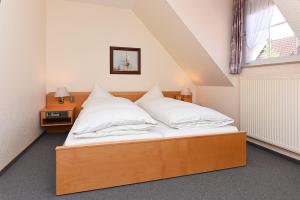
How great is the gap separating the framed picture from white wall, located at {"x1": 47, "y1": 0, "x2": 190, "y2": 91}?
0.09 meters

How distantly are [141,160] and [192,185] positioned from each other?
1.60ft

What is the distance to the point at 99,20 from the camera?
3.53 meters

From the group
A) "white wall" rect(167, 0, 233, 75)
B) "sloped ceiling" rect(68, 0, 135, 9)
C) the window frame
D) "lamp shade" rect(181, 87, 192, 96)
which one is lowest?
"lamp shade" rect(181, 87, 192, 96)

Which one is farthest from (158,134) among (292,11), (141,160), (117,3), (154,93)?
(117,3)

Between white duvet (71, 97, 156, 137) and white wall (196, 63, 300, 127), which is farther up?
white wall (196, 63, 300, 127)

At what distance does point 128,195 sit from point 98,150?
424 millimetres

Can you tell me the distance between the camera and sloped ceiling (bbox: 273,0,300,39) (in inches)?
68.2

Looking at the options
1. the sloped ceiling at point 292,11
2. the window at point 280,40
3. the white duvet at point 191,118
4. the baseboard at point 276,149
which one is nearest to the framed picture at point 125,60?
the white duvet at point 191,118

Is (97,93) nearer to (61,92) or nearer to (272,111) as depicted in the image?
(61,92)

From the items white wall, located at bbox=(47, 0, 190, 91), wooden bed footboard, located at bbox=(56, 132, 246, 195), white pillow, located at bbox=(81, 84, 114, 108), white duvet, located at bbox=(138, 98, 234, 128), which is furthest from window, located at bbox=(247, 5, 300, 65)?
white pillow, located at bbox=(81, 84, 114, 108)

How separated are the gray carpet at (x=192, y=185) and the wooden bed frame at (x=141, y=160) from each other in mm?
63

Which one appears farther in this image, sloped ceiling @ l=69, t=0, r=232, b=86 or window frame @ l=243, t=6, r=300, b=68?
sloped ceiling @ l=69, t=0, r=232, b=86

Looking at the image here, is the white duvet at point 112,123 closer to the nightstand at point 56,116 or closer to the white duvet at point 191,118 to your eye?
the white duvet at point 191,118

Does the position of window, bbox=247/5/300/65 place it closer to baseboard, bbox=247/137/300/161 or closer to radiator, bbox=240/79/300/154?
radiator, bbox=240/79/300/154
